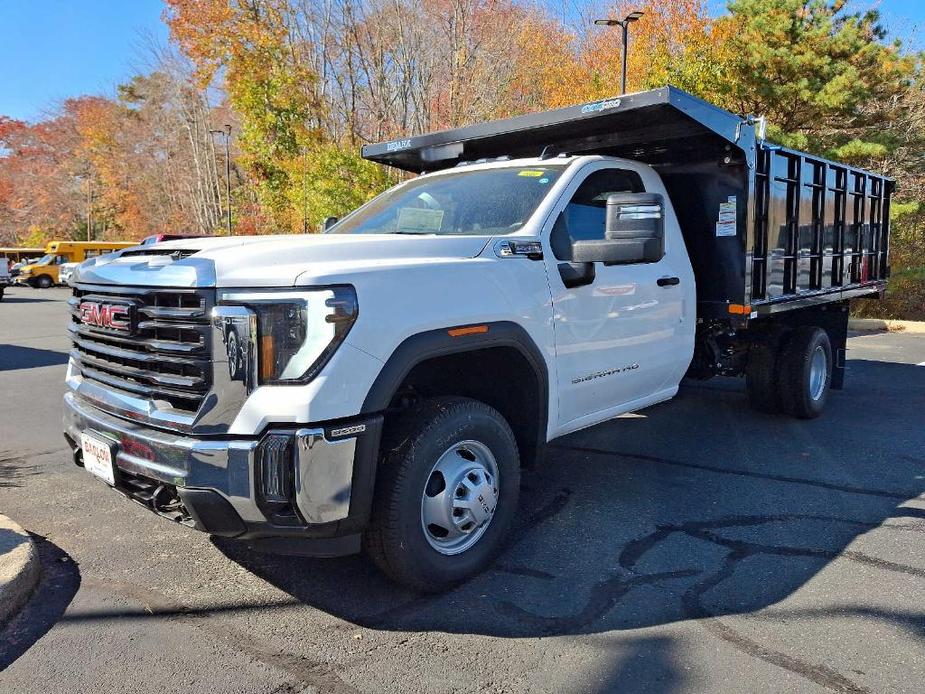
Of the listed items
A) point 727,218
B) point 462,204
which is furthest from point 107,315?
point 727,218

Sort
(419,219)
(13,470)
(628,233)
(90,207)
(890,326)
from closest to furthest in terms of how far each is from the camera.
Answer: (628,233) < (419,219) < (13,470) < (890,326) < (90,207)

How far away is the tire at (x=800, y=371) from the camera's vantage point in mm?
6520

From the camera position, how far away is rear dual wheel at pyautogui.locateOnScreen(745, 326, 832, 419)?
6535 mm

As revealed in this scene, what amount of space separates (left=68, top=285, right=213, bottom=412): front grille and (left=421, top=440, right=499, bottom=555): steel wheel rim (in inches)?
42.3

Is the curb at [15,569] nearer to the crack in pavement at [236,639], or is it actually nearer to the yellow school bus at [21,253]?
the crack in pavement at [236,639]

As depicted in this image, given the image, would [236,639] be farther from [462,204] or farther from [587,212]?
[587,212]

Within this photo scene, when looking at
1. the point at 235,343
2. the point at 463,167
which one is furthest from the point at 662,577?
the point at 463,167

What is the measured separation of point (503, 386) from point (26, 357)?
10.3 metres

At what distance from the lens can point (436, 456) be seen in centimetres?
319

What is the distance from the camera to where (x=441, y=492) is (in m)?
3.30

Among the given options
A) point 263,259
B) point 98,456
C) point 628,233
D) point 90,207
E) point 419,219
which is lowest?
point 98,456

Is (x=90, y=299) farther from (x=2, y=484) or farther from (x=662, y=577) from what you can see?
Result: (x=662, y=577)

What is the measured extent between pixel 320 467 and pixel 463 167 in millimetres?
2818

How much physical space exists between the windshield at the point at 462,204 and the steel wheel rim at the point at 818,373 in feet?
12.8
